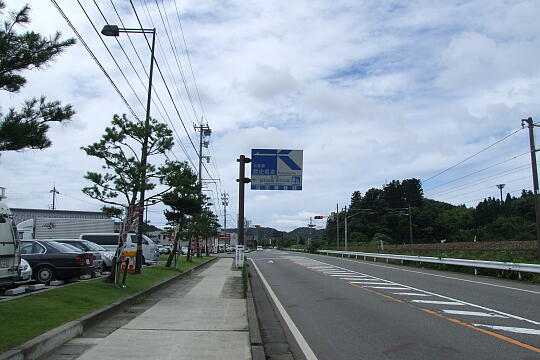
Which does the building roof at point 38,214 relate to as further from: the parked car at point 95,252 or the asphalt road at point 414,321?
the asphalt road at point 414,321

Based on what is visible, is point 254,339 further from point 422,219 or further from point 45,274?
point 422,219

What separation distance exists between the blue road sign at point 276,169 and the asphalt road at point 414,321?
1052 centimetres

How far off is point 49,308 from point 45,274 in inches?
231

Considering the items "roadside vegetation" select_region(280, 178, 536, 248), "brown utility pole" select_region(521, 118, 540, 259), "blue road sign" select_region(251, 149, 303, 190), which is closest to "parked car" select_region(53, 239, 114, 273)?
"blue road sign" select_region(251, 149, 303, 190)

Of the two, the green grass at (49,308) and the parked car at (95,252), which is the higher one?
the parked car at (95,252)

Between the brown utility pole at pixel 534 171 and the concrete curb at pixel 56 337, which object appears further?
the brown utility pole at pixel 534 171

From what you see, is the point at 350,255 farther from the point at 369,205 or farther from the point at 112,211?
the point at 369,205

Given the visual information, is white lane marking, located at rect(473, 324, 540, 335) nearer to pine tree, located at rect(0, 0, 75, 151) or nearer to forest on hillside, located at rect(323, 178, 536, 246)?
pine tree, located at rect(0, 0, 75, 151)

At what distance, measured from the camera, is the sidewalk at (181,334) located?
676 cm

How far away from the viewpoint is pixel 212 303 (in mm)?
12570

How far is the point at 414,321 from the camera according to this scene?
955cm

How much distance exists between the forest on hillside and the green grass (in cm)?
6747

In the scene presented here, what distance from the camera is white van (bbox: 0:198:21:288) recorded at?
9828mm

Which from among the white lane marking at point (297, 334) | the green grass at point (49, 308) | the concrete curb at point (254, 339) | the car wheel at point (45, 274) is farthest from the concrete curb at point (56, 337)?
the car wheel at point (45, 274)
